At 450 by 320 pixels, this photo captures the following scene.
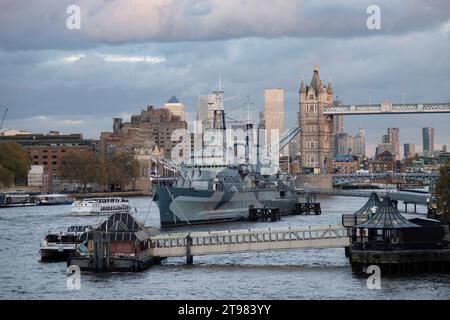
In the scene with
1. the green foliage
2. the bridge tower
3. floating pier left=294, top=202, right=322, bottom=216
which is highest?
the bridge tower

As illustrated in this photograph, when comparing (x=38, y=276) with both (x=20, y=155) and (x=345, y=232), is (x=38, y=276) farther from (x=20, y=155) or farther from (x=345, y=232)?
(x=20, y=155)

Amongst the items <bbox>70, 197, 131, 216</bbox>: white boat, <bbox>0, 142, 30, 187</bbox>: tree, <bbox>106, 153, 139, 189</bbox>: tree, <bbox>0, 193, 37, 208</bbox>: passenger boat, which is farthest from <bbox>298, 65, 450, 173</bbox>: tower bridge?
<bbox>70, 197, 131, 216</bbox>: white boat

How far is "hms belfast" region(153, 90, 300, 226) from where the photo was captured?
82750 mm

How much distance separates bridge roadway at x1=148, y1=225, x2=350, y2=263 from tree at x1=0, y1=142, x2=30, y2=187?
97.7m

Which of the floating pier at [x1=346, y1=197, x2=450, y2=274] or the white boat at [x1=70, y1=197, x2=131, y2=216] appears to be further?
the white boat at [x1=70, y1=197, x2=131, y2=216]

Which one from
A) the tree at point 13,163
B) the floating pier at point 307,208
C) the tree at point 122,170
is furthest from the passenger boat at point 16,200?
the tree at point 122,170

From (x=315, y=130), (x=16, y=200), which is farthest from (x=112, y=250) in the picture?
(x=315, y=130)

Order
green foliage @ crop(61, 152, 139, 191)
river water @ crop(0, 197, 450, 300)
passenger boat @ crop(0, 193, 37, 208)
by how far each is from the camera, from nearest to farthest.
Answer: river water @ crop(0, 197, 450, 300) < passenger boat @ crop(0, 193, 37, 208) < green foliage @ crop(61, 152, 139, 191)

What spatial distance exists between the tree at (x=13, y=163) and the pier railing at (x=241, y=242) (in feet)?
321

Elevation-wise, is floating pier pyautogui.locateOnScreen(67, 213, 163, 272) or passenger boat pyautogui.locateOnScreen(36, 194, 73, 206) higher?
passenger boat pyautogui.locateOnScreen(36, 194, 73, 206)

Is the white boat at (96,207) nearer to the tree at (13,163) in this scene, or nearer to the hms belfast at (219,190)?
the hms belfast at (219,190)

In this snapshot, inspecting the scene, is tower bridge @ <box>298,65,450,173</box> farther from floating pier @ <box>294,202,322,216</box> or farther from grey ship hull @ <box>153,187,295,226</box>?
grey ship hull @ <box>153,187,295,226</box>

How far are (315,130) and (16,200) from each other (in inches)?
2665

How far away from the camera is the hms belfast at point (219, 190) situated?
8275cm
